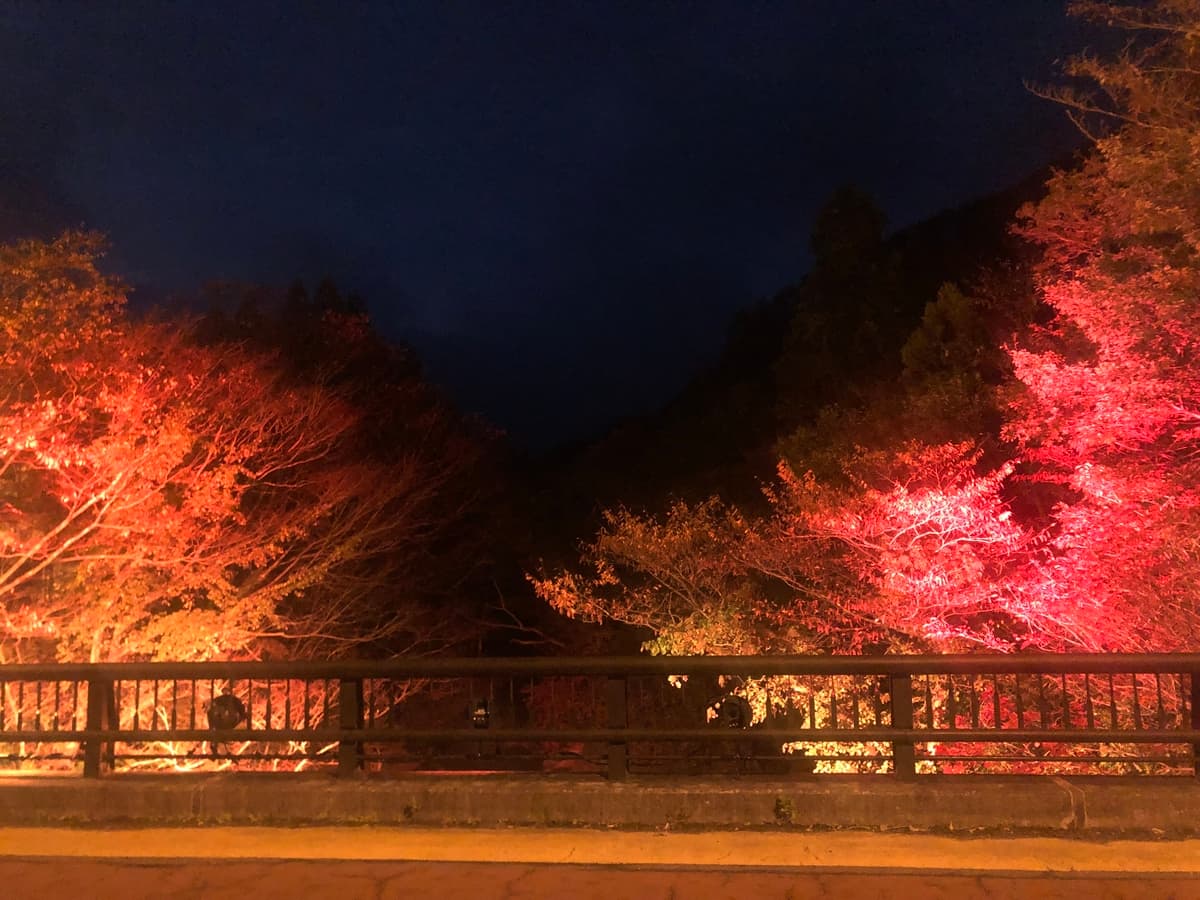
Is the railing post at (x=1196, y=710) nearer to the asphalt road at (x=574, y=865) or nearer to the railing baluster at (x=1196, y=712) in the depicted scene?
the railing baluster at (x=1196, y=712)

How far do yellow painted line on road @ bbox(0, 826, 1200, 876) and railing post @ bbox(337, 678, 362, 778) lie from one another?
582 millimetres

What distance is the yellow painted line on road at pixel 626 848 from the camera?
203 inches

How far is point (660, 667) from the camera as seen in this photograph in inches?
236

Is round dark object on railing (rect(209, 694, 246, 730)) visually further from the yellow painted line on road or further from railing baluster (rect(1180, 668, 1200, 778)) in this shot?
railing baluster (rect(1180, 668, 1200, 778))

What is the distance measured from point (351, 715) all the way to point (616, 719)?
183 cm

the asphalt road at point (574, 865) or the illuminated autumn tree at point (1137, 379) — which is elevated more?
the illuminated autumn tree at point (1137, 379)

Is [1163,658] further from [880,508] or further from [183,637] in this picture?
[183,637]

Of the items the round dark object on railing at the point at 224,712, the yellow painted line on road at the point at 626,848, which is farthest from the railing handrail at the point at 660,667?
the yellow painted line on road at the point at 626,848

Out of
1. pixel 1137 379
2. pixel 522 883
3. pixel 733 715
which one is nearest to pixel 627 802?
pixel 522 883

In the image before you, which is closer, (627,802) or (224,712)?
(627,802)

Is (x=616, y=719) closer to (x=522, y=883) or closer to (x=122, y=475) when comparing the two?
(x=522, y=883)

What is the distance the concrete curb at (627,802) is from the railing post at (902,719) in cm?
16

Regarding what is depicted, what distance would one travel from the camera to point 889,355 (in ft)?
86.0

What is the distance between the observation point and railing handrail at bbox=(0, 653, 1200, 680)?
582 cm
